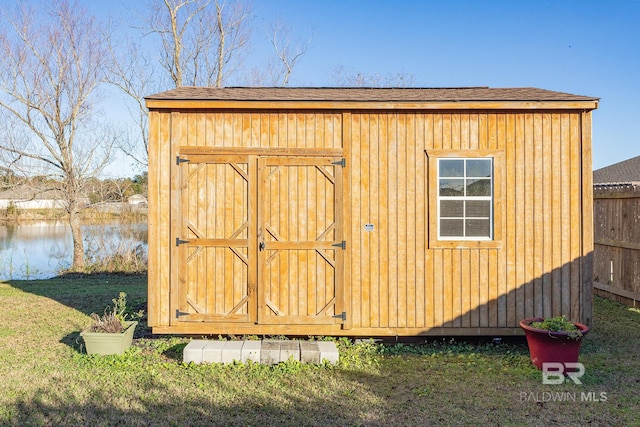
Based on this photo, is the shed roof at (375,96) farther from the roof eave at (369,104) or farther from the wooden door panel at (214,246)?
the wooden door panel at (214,246)

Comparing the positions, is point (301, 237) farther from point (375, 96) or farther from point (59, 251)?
point (59, 251)

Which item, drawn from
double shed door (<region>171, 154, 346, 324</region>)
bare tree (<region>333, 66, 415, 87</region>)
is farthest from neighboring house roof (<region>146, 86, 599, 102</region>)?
bare tree (<region>333, 66, 415, 87</region>)

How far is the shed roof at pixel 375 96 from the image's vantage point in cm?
547

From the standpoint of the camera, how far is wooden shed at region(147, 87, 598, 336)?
5520mm

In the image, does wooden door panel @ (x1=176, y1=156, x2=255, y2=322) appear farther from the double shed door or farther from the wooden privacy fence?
the wooden privacy fence

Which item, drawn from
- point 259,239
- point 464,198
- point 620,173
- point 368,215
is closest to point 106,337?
point 259,239

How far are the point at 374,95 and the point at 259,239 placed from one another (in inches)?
88.2

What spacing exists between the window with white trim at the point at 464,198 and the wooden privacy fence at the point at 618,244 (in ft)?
11.6

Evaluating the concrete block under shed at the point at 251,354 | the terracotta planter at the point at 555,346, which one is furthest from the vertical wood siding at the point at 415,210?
the terracotta planter at the point at 555,346

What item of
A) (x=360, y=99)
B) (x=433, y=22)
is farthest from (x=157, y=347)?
(x=433, y=22)

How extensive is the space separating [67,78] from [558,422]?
13.5 meters

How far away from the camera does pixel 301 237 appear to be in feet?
18.3

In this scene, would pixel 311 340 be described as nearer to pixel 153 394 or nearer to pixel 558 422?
pixel 153 394

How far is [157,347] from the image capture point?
547 cm
